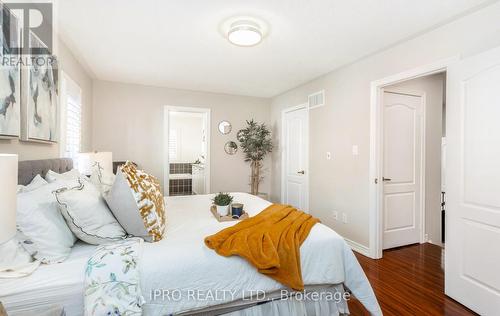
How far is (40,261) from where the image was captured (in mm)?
1234

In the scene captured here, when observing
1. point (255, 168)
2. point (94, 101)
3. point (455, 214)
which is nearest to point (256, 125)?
point (255, 168)

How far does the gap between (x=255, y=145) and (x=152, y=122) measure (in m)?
1.97

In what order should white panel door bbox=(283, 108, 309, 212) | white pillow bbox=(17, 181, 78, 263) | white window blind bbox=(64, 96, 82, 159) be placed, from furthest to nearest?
white panel door bbox=(283, 108, 309, 212) → white window blind bbox=(64, 96, 82, 159) → white pillow bbox=(17, 181, 78, 263)

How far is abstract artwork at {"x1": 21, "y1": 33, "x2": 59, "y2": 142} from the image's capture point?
1.72m

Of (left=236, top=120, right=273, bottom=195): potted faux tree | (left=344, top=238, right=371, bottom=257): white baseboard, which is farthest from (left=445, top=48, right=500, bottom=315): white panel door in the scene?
(left=236, top=120, right=273, bottom=195): potted faux tree

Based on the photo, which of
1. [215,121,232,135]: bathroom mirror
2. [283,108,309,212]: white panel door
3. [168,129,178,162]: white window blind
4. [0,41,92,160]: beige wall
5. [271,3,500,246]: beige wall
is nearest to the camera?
[0,41,92,160]: beige wall

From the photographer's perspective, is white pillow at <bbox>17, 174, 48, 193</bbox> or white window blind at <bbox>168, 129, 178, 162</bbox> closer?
white pillow at <bbox>17, 174, 48, 193</bbox>

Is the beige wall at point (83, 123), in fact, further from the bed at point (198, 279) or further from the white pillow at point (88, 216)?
the white pillow at point (88, 216)

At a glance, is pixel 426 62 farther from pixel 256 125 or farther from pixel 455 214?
pixel 256 125

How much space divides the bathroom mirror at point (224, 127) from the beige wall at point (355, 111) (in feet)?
4.60

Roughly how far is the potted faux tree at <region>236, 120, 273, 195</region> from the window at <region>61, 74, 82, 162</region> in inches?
105

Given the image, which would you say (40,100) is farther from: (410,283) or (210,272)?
(410,283)

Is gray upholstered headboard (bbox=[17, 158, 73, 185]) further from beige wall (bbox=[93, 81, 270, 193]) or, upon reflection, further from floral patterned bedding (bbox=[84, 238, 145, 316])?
beige wall (bbox=[93, 81, 270, 193])

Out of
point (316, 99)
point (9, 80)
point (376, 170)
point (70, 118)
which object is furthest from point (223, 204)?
point (316, 99)
